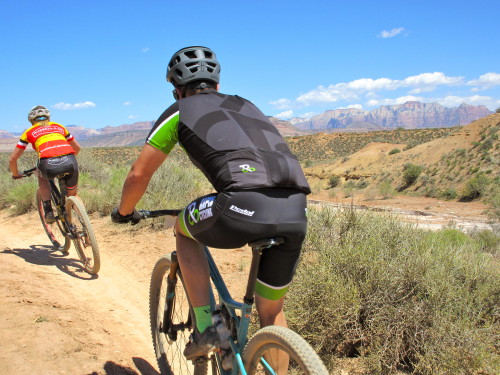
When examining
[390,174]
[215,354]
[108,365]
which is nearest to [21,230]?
[108,365]

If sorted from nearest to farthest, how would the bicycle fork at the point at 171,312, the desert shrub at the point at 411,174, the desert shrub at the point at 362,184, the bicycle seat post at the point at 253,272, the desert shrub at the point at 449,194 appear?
the bicycle seat post at the point at 253,272 → the bicycle fork at the point at 171,312 → the desert shrub at the point at 449,194 → the desert shrub at the point at 411,174 → the desert shrub at the point at 362,184

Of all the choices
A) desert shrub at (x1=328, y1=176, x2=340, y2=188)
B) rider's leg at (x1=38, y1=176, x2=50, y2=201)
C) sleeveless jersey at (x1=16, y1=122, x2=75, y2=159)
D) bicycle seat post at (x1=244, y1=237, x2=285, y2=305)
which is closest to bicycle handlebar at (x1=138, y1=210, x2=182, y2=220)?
bicycle seat post at (x1=244, y1=237, x2=285, y2=305)

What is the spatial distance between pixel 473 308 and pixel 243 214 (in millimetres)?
2455

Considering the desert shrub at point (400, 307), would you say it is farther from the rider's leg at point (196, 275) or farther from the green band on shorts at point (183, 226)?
the green band on shorts at point (183, 226)

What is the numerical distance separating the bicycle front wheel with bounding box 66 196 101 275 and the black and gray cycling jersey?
11.8 feet

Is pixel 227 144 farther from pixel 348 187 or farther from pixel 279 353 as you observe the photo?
pixel 348 187

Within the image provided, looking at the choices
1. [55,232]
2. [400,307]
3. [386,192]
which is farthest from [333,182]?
[400,307]

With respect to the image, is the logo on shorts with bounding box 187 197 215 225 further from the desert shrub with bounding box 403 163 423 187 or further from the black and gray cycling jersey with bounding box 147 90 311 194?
the desert shrub with bounding box 403 163 423 187

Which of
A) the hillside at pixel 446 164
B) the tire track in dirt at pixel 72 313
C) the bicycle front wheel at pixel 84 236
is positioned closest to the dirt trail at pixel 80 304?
the tire track in dirt at pixel 72 313

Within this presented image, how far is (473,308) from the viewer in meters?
3.28

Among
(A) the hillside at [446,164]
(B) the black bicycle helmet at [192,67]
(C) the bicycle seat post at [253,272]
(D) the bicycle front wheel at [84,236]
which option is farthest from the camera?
(A) the hillside at [446,164]

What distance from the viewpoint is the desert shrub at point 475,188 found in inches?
647

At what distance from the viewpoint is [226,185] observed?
6.33ft

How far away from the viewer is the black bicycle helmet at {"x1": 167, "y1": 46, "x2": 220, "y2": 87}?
2.34 m
